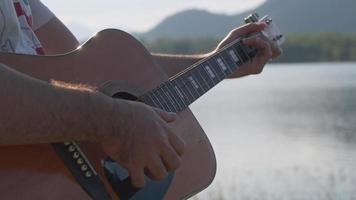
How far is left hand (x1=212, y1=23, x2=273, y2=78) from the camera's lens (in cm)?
267

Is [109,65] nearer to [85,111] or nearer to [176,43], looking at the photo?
[85,111]

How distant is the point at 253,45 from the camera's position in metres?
2.69

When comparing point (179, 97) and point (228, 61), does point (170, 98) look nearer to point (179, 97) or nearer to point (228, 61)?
point (179, 97)

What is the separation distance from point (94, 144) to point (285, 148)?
543 inches

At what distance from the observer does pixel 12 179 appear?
165cm

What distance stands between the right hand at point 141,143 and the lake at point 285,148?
6359mm

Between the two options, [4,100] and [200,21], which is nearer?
[4,100]

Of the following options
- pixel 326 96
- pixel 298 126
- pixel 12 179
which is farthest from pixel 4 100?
pixel 326 96

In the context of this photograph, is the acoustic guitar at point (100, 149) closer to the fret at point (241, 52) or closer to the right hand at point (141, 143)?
the right hand at point (141, 143)

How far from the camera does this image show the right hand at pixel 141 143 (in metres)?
1.66

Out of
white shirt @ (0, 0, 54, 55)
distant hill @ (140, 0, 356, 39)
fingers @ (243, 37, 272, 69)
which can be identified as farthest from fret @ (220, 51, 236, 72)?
distant hill @ (140, 0, 356, 39)

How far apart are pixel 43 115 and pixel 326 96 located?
29618 millimetres

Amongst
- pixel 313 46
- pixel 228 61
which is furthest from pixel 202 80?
pixel 313 46

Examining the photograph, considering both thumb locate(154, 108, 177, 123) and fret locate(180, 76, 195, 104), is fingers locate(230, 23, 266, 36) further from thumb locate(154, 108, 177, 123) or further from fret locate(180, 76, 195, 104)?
thumb locate(154, 108, 177, 123)
